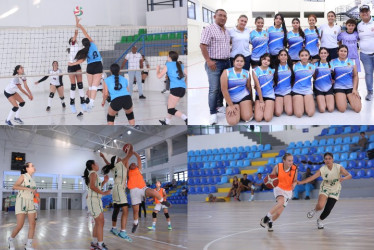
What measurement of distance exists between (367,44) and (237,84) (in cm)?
220

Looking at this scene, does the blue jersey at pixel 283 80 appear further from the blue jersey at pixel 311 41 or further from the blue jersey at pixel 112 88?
the blue jersey at pixel 112 88

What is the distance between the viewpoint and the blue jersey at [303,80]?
5434mm

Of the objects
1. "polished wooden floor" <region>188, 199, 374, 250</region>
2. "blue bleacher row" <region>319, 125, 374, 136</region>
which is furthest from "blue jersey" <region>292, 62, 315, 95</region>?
"blue bleacher row" <region>319, 125, 374, 136</region>

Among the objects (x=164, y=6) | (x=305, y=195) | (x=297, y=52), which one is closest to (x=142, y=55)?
(x=164, y=6)

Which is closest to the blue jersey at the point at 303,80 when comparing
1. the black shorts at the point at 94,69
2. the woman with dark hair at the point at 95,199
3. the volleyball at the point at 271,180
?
the volleyball at the point at 271,180

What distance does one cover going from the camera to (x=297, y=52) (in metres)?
6.01

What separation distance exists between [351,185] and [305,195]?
1.19 metres

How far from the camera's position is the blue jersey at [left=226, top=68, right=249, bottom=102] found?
16.8ft

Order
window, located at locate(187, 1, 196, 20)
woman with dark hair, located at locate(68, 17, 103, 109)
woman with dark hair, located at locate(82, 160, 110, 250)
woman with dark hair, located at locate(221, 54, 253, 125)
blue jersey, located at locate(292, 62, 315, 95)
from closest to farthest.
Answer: woman with dark hair, located at locate(82, 160, 110, 250), woman with dark hair, located at locate(221, 54, 253, 125), blue jersey, located at locate(292, 62, 315, 95), woman with dark hair, located at locate(68, 17, 103, 109), window, located at locate(187, 1, 196, 20)

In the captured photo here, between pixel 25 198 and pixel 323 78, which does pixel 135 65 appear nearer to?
pixel 323 78

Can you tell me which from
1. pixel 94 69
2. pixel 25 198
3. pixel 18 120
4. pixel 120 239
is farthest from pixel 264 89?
pixel 18 120

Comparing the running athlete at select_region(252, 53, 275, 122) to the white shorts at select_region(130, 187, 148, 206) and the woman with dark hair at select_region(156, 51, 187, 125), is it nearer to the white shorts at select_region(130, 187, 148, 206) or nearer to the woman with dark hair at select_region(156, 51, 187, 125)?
the woman with dark hair at select_region(156, 51, 187, 125)

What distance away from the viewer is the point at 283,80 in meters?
5.42

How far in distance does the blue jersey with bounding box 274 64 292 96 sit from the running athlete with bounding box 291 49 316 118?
0.11 m
